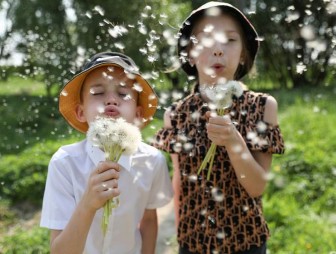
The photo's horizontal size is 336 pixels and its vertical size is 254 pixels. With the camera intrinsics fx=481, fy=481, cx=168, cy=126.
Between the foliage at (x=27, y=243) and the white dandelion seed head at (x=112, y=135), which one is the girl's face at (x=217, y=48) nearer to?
the white dandelion seed head at (x=112, y=135)

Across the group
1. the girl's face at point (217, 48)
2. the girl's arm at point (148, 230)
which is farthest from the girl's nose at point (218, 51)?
the girl's arm at point (148, 230)

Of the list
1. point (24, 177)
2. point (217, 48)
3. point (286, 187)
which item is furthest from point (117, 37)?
point (217, 48)

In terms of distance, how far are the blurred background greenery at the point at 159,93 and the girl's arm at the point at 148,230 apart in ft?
1.56

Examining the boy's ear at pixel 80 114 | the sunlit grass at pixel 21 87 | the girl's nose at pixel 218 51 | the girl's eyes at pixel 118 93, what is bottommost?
the boy's ear at pixel 80 114

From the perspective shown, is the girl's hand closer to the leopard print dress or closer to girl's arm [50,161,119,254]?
the leopard print dress

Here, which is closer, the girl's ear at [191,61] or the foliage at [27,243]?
the girl's ear at [191,61]

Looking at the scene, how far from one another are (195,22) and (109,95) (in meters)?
0.55

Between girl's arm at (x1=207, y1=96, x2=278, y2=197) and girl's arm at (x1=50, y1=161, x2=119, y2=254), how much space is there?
0.43 metres

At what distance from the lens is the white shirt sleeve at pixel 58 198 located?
178 centimetres

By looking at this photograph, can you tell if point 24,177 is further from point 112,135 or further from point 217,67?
point 112,135

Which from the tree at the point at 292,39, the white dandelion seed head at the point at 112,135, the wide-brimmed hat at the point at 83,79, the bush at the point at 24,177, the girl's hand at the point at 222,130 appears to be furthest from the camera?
the tree at the point at 292,39

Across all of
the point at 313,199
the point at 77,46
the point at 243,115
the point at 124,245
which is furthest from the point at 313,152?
the point at 77,46

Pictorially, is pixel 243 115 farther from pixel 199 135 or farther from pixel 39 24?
pixel 39 24

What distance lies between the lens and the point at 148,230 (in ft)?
6.61
